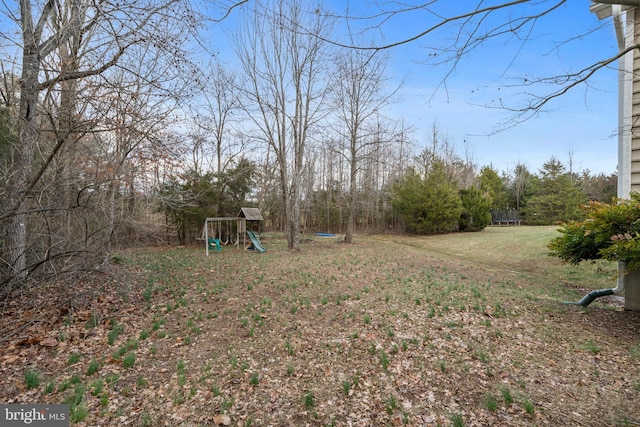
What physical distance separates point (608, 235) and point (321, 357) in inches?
166

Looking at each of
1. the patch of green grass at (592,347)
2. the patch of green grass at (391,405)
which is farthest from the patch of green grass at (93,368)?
the patch of green grass at (592,347)

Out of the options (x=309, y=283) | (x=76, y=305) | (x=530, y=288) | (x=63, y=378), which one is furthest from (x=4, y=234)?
(x=530, y=288)

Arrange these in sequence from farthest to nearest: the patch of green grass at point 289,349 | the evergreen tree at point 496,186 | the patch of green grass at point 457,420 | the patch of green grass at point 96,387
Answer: the evergreen tree at point 496,186 < the patch of green grass at point 289,349 < the patch of green grass at point 96,387 < the patch of green grass at point 457,420

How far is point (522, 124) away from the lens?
2.67 metres

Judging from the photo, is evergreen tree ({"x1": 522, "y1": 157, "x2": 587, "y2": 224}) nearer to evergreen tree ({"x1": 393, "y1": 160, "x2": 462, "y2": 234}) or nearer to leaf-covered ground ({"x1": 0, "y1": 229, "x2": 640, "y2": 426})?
evergreen tree ({"x1": 393, "y1": 160, "x2": 462, "y2": 234})

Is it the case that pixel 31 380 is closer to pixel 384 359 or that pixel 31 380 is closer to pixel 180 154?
pixel 384 359

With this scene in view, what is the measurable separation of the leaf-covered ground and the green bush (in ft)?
3.18

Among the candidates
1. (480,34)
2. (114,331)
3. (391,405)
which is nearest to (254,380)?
(391,405)

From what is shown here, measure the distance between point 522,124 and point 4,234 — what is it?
6658mm

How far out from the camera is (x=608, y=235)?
13.0 ft

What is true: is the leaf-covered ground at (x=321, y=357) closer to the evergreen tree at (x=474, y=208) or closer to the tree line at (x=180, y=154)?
the tree line at (x=180, y=154)

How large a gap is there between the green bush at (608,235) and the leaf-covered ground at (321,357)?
0.97m

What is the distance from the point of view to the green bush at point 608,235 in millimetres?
3553

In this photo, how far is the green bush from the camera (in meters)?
3.55
